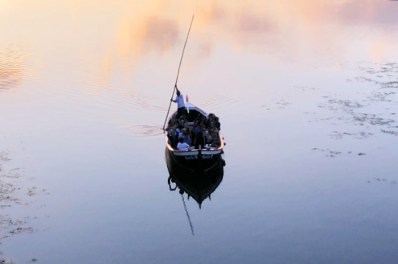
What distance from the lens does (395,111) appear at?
28.4 metres

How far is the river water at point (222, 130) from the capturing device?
16625mm

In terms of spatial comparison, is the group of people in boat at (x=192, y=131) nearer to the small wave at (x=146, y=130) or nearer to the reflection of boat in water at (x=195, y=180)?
the reflection of boat in water at (x=195, y=180)

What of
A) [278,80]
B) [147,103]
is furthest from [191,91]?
[278,80]

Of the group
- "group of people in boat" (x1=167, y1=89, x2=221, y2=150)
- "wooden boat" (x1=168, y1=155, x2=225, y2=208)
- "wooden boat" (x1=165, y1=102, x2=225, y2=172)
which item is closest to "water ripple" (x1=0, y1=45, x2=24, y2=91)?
"group of people in boat" (x1=167, y1=89, x2=221, y2=150)

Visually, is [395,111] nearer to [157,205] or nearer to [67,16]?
[157,205]

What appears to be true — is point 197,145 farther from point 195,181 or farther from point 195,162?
point 195,181

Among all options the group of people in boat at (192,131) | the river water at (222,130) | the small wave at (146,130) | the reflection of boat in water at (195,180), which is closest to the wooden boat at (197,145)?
the group of people in boat at (192,131)

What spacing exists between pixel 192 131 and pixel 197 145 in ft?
3.07

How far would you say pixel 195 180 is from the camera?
20969 mm

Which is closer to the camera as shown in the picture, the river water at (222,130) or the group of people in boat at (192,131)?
the river water at (222,130)

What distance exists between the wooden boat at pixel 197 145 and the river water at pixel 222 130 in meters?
0.91

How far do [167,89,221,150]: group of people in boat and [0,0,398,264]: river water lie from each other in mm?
1242

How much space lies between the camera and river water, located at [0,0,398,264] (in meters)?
16.6

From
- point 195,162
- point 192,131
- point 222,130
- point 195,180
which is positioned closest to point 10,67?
point 222,130
